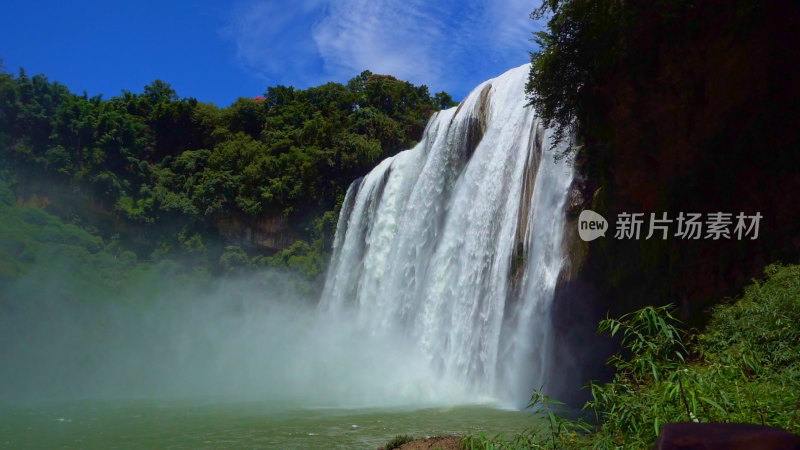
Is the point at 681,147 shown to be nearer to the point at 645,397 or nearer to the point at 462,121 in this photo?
the point at 645,397

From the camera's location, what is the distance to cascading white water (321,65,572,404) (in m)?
11.2

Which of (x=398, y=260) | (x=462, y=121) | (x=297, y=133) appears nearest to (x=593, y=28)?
(x=462, y=121)

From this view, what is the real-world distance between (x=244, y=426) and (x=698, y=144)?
25.9 feet

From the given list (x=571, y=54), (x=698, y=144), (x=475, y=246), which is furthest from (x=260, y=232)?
(x=698, y=144)

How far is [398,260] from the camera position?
1750 centimetres

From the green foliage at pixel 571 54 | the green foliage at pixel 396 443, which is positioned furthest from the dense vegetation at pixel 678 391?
the green foliage at pixel 571 54

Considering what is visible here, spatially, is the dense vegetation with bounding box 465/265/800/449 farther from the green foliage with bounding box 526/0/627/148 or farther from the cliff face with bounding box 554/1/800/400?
the green foliage with bounding box 526/0/627/148

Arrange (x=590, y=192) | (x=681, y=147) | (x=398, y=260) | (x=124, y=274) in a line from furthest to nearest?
(x=124, y=274) < (x=398, y=260) < (x=590, y=192) < (x=681, y=147)

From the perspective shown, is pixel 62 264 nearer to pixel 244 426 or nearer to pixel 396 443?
pixel 244 426

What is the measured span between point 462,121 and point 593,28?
7.34m

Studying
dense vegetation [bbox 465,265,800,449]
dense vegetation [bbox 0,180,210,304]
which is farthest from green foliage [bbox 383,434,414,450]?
dense vegetation [bbox 0,180,210,304]

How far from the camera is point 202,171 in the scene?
32.1 m

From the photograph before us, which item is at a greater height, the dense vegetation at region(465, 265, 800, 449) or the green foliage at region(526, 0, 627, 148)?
the green foliage at region(526, 0, 627, 148)

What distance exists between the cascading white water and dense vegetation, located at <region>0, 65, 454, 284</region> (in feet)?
24.2
